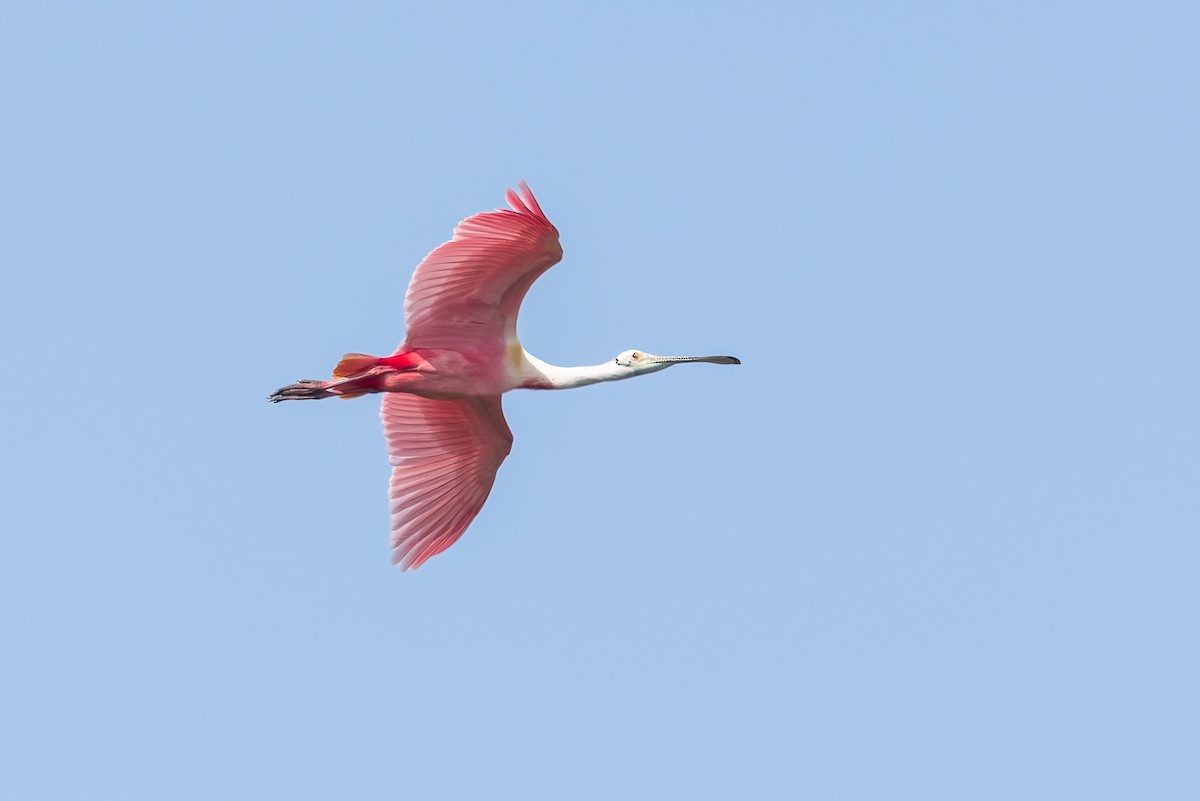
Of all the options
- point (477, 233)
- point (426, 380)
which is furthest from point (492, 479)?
point (477, 233)

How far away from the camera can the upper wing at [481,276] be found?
19203mm

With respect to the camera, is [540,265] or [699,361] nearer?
[540,265]

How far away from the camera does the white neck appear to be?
20.9 m

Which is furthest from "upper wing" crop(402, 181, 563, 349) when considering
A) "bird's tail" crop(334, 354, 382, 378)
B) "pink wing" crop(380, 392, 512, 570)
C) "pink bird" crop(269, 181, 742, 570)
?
"pink wing" crop(380, 392, 512, 570)

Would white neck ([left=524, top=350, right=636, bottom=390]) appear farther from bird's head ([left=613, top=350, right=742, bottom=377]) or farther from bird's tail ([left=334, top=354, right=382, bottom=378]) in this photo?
bird's tail ([left=334, top=354, right=382, bottom=378])

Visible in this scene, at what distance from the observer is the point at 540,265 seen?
1969 cm

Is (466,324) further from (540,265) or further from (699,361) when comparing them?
(699,361)

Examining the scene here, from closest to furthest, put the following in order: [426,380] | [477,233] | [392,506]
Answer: [477,233]
[426,380]
[392,506]

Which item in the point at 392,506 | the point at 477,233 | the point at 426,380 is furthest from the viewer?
the point at 392,506

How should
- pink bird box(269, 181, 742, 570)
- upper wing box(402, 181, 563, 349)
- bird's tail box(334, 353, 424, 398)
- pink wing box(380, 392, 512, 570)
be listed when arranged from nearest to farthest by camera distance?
upper wing box(402, 181, 563, 349) → pink bird box(269, 181, 742, 570) → bird's tail box(334, 353, 424, 398) → pink wing box(380, 392, 512, 570)

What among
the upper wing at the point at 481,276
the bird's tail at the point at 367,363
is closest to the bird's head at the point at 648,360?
the upper wing at the point at 481,276

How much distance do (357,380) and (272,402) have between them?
2.86 feet

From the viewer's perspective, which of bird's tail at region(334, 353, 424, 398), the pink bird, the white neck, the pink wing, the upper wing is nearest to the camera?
the upper wing

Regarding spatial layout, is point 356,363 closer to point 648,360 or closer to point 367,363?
point 367,363
